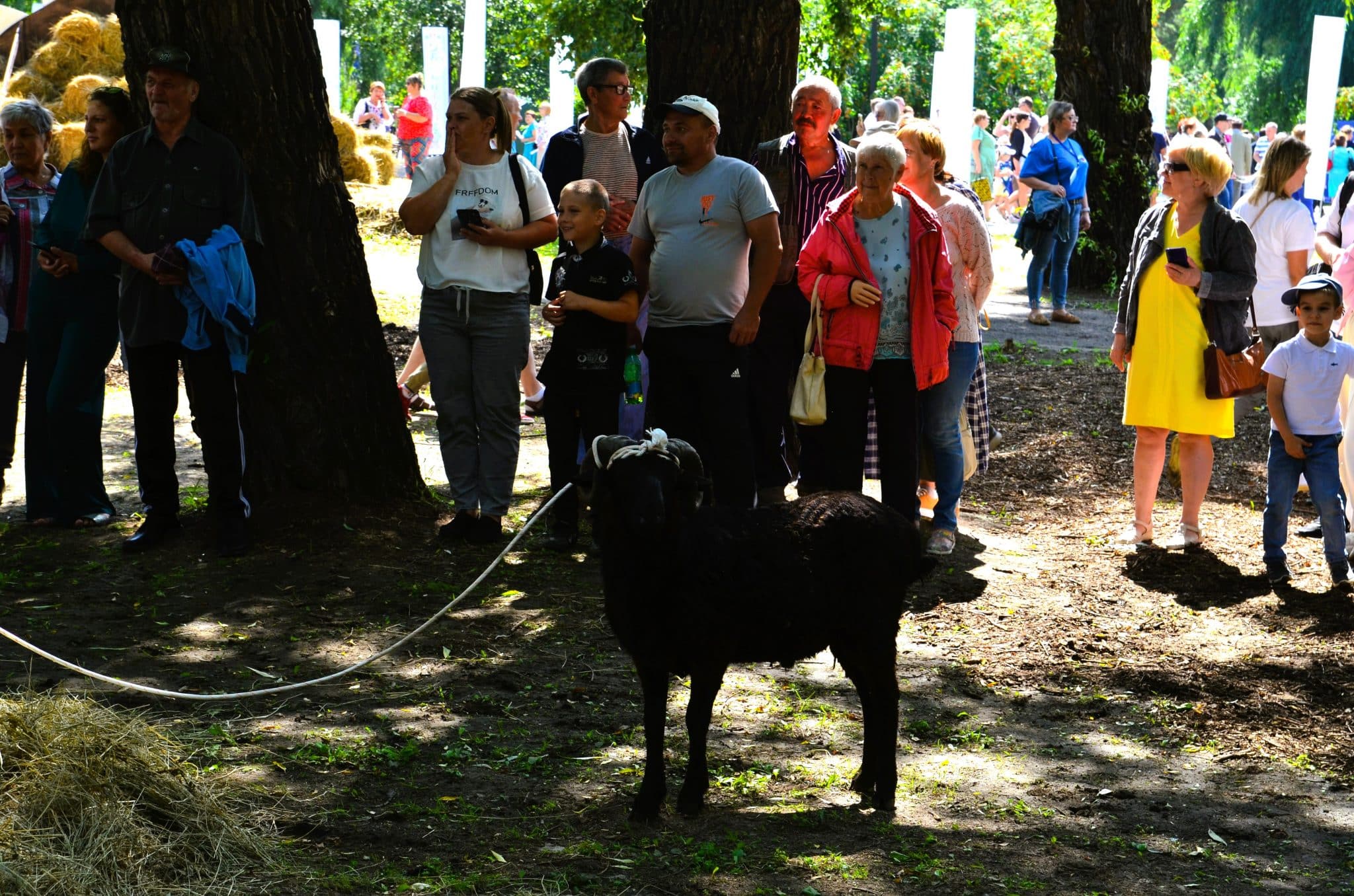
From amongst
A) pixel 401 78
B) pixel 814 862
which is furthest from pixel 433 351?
pixel 401 78

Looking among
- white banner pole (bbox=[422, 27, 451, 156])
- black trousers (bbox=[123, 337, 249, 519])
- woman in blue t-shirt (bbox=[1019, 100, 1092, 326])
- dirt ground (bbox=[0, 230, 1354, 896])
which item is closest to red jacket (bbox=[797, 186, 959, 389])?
dirt ground (bbox=[0, 230, 1354, 896])

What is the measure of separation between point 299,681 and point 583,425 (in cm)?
216

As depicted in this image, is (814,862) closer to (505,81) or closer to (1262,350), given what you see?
(1262,350)

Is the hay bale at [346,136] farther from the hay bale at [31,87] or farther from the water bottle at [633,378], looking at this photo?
the water bottle at [633,378]

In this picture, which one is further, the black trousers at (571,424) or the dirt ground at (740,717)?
the black trousers at (571,424)

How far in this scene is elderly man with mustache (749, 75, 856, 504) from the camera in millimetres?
7465

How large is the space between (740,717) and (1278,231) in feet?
16.5

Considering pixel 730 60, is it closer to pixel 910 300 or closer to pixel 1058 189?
pixel 910 300

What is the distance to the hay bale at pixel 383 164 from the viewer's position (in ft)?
71.2

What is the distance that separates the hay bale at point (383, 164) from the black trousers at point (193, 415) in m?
14.9

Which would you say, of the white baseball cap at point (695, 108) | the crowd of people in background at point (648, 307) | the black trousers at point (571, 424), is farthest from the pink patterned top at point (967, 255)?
the black trousers at point (571, 424)

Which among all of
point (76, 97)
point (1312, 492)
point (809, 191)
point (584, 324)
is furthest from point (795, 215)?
point (76, 97)

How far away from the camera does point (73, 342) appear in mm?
7371

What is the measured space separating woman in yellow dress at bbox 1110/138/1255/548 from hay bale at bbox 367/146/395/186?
1555 centimetres
